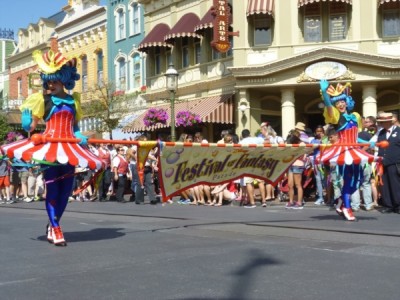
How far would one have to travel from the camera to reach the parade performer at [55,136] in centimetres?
675

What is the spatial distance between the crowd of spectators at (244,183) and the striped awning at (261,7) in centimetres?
840

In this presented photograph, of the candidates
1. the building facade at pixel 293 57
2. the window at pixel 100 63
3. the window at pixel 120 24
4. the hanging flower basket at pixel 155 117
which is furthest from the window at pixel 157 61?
the window at pixel 100 63

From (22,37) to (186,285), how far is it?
43477 mm

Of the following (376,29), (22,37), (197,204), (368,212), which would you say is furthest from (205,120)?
(22,37)

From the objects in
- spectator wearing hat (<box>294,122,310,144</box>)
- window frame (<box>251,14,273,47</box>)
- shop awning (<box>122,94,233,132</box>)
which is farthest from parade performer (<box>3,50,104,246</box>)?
window frame (<box>251,14,273,47</box>)

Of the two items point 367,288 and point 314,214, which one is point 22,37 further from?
point 367,288

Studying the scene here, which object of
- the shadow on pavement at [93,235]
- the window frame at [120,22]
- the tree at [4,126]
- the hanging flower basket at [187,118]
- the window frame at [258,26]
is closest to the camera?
the shadow on pavement at [93,235]

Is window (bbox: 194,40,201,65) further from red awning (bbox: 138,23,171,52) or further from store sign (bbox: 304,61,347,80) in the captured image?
store sign (bbox: 304,61,347,80)

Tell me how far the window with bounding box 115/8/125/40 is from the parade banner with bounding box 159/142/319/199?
83.0 feet

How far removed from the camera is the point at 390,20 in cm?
2205

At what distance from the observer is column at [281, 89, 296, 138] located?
2294cm

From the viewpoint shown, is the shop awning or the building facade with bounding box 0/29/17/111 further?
the building facade with bounding box 0/29/17/111

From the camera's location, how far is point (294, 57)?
2200cm

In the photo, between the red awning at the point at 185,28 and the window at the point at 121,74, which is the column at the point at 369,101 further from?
the window at the point at 121,74
